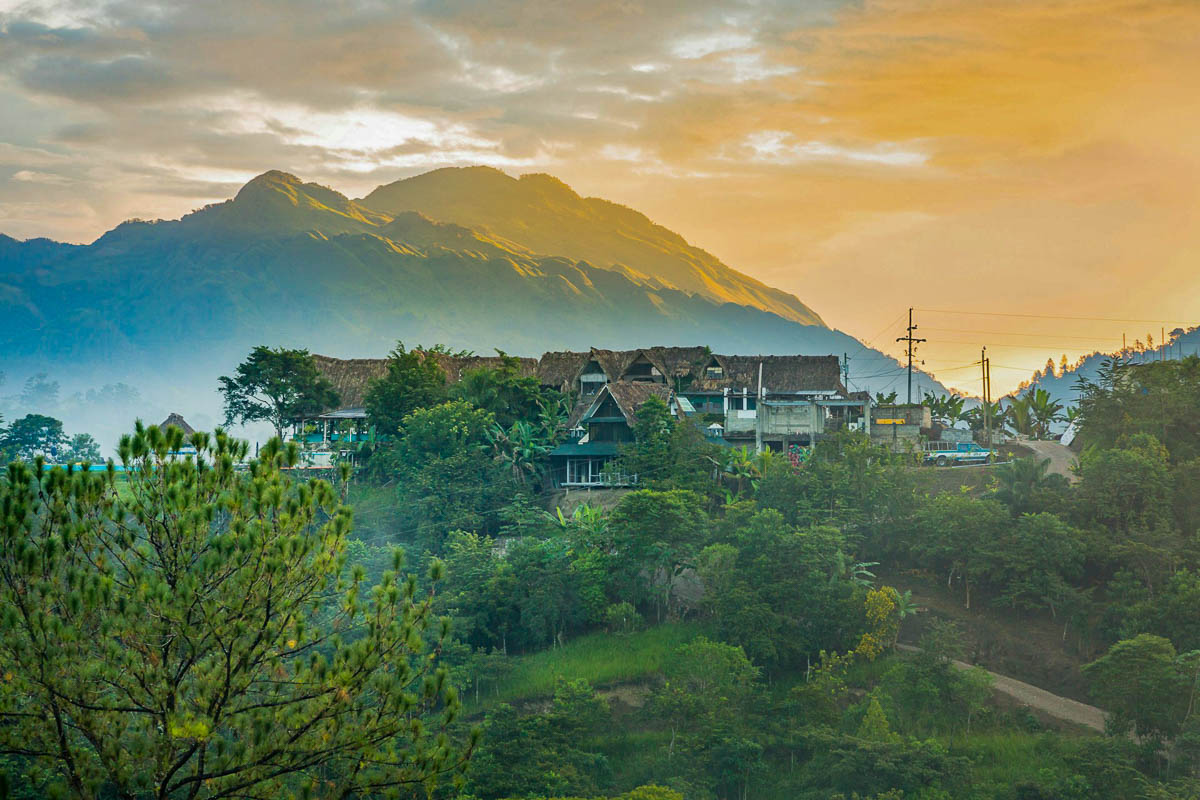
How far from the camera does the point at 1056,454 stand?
42281mm

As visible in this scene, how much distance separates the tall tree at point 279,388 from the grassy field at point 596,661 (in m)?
20.6

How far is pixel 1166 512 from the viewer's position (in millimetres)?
29453

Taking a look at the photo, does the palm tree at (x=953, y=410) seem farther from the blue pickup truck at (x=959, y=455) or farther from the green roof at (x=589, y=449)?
the green roof at (x=589, y=449)

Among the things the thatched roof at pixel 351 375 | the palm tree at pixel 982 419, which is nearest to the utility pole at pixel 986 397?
the palm tree at pixel 982 419

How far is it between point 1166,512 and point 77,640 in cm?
2864

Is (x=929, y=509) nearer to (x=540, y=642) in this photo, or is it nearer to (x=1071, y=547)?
(x=1071, y=547)

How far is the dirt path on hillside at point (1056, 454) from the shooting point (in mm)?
38487

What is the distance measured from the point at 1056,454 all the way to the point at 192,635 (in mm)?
38892

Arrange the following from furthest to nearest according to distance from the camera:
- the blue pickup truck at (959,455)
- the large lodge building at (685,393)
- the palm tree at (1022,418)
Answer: the palm tree at (1022,418)
the blue pickup truck at (959,455)
the large lodge building at (685,393)

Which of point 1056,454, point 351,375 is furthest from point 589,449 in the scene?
point 1056,454

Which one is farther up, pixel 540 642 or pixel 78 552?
pixel 78 552

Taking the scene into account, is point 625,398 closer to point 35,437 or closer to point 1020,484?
point 1020,484

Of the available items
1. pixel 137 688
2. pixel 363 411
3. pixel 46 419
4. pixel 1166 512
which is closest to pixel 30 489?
pixel 137 688

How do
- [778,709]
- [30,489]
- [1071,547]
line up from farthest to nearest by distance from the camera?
1. [1071,547]
2. [778,709]
3. [30,489]
